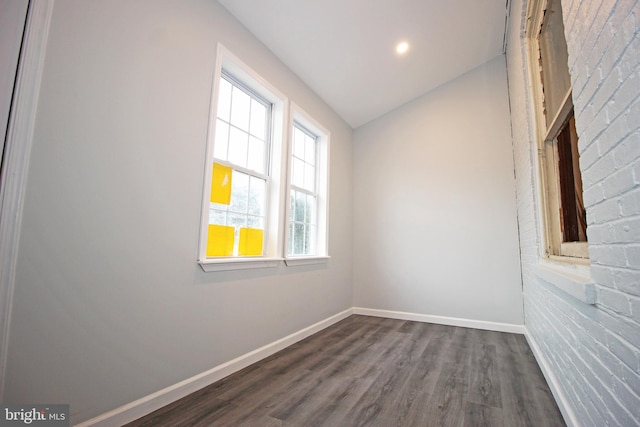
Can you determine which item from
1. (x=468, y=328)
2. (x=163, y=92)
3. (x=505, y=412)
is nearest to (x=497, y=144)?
(x=468, y=328)

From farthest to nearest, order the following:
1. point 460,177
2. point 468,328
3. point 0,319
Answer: point 460,177 < point 468,328 < point 0,319

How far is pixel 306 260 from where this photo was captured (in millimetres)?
3291

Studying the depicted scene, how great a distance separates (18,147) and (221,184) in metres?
1.21

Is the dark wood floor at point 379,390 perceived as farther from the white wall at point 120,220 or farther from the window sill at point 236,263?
the window sill at point 236,263

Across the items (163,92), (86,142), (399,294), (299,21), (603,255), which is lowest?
(399,294)

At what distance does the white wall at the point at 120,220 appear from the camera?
1.34 meters

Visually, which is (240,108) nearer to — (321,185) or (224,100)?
(224,100)

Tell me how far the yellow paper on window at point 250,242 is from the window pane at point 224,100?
97 cm

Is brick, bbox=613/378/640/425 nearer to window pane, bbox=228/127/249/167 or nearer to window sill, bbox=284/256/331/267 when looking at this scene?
window sill, bbox=284/256/331/267

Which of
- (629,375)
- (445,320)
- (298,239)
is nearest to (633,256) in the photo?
(629,375)

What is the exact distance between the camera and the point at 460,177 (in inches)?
155

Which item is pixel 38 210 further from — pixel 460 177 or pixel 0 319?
pixel 460 177

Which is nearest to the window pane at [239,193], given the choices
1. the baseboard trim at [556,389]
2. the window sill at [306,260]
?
the window sill at [306,260]

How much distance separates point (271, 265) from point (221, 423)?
4.31 ft
